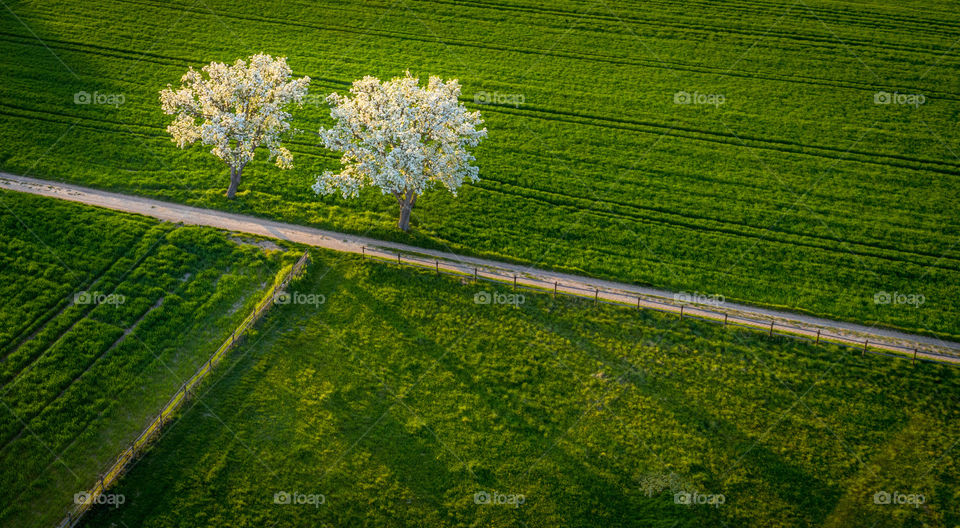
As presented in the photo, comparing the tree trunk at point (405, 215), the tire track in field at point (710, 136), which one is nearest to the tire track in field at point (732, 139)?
the tire track in field at point (710, 136)

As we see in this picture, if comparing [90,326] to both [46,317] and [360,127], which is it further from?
[360,127]

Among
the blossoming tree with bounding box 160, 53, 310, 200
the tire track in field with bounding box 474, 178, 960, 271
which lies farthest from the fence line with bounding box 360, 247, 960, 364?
the blossoming tree with bounding box 160, 53, 310, 200

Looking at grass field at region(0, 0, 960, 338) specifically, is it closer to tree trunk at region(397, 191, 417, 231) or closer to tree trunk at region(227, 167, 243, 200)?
tree trunk at region(227, 167, 243, 200)

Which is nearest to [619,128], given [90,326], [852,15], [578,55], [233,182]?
[578,55]

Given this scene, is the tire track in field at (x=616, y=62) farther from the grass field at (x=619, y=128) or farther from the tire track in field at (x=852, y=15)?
the tire track in field at (x=852, y=15)

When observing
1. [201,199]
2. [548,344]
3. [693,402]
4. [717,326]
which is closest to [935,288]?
[717,326]
